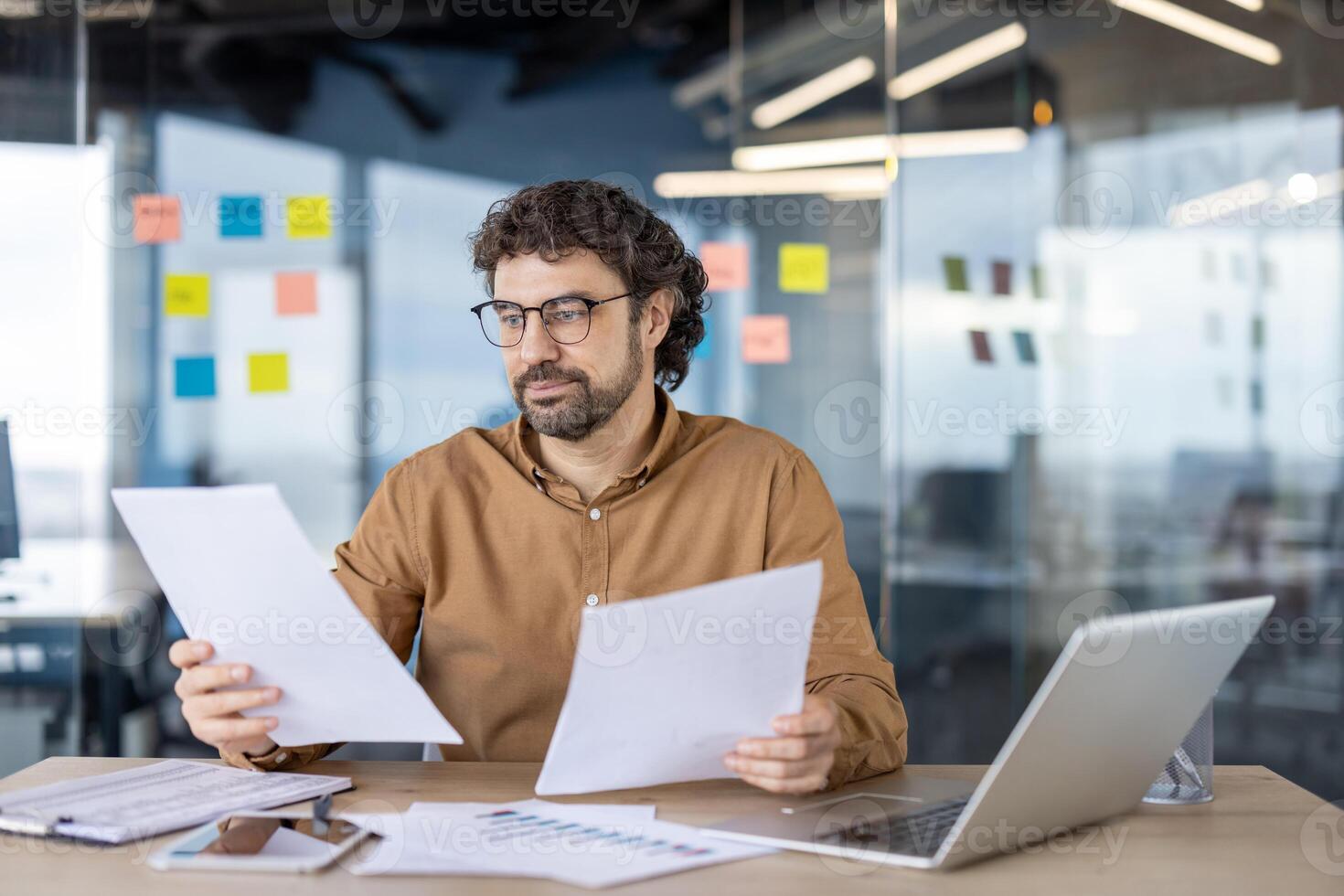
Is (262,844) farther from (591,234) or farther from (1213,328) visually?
(1213,328)

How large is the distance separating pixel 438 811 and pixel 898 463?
2.49 meters

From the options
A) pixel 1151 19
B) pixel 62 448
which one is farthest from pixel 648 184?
pixel 62 448

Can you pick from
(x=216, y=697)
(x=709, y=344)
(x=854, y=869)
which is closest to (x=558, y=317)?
(x=216, y=697)

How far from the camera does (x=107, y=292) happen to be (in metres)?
3.47

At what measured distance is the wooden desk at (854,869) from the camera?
1.02m

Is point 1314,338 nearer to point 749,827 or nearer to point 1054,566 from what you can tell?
point 1054,566

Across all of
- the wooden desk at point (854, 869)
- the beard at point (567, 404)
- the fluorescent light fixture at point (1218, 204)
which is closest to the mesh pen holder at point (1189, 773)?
the wooden desk at point (854, 869)

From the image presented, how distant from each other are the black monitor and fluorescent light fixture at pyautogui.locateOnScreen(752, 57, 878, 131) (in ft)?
7.53

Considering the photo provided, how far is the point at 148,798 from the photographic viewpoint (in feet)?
4.10

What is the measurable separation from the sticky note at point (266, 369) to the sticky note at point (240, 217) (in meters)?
0.36

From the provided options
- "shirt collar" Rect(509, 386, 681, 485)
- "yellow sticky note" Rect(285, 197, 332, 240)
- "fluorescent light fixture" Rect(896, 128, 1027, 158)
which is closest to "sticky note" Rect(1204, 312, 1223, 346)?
"fluorescent light fixture" Rect(896, 128, 1027, 158)

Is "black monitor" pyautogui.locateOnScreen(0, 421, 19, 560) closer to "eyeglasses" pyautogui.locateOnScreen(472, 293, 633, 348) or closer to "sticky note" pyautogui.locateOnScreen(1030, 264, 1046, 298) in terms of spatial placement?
"eyeglasses" pyautogui.locateOnScreen(472, 293, 633, 348)

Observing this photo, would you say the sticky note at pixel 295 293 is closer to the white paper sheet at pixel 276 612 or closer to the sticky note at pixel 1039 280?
the sticky note at pixel 1039 280

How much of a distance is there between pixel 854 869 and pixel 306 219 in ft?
9.82
